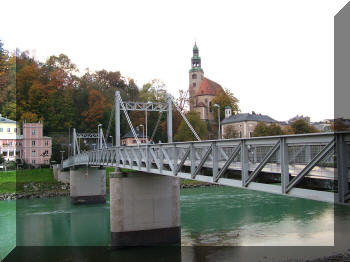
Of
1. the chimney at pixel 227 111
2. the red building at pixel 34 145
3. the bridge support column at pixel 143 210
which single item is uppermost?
the chimney at pixel 227 111

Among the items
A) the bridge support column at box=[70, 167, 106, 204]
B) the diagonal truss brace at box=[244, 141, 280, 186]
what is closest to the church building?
the bridge support column at box=[70, 167, 106, 204]

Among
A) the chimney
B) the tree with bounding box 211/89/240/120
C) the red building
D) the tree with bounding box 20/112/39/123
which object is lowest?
the red building

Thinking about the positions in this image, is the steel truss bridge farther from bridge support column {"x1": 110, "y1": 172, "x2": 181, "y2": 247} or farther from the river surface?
the river surface

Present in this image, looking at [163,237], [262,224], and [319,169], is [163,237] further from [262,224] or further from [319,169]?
[319,169]

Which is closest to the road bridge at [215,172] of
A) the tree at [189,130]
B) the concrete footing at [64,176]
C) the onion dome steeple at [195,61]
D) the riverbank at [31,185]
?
the riverbank at [31,185]

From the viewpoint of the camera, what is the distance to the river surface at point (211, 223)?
2170cm

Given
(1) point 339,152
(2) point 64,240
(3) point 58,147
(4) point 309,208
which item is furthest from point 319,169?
(3) point 58,147

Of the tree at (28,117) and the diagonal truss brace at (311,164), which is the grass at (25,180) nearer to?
the tree at (28,117)

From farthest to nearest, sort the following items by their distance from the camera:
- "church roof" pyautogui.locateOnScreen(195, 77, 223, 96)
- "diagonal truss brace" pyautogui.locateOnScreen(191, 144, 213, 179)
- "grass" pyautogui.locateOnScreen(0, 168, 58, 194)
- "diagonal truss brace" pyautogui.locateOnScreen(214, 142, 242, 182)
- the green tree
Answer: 1. "church roof" pyautogui.locateOnScreen(195, 77, 223, 96)
2. the green tree
3. "grass" pyautogui.locateOnScreen(0, 168, 58, 194)
4. "diagonal truss brace" pyautogui.locateOnScreen(191, 144, 213, 179)
5. "diagonal truss brace" pyautogui.locateOnScreen(214, 142, 242, 182)

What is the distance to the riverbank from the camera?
48.8m

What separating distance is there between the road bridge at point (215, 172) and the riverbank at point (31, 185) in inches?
811

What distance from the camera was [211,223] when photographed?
2659 centimetres

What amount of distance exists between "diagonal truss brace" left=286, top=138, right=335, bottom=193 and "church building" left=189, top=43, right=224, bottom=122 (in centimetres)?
9499

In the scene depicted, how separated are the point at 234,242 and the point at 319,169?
13.0m
